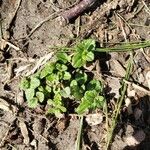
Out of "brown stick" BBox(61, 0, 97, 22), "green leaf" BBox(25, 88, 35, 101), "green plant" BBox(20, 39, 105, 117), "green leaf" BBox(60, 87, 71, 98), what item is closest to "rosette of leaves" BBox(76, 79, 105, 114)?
"green plant" BBox(20, 39, 105, 117)

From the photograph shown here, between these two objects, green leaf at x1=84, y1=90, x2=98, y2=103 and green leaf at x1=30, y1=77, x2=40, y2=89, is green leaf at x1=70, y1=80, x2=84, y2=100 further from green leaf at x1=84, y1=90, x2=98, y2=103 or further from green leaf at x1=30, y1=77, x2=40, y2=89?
green leaf at x1=30, y1=77, x2=40, y2=89

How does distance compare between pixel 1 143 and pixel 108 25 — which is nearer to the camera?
pixel 1 143

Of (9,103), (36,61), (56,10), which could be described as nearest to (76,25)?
(56,10)

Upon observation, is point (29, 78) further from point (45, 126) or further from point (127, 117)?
point (127, 117)

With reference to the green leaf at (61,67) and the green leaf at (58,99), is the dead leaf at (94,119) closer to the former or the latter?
the green leaf at (58,99)

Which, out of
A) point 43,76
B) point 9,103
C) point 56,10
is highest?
point 56,10

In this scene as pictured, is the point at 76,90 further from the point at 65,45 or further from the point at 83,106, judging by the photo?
the point at 65,45
